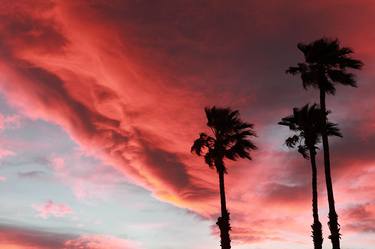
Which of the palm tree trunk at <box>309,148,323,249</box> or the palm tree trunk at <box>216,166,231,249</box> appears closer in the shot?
the palm tree trunk at <box>216,166,231,249</box>

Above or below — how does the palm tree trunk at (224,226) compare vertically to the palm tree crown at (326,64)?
below

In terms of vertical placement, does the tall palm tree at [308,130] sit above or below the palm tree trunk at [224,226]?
above

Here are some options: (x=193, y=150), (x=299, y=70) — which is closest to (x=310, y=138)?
(x=299, y=70)

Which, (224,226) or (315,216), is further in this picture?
(315,216)

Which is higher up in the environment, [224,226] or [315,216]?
[315,216]

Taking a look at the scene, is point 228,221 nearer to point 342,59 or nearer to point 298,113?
point 298,113

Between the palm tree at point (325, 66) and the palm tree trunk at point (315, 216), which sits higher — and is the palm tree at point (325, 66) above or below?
above

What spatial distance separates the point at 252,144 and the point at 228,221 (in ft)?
24.4

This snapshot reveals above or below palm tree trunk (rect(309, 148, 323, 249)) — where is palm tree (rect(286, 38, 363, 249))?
above

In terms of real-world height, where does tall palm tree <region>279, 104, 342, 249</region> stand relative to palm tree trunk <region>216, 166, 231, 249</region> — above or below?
above

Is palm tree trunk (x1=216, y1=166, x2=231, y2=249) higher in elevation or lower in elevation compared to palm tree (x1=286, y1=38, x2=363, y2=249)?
lower

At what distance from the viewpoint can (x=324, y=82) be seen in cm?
4453

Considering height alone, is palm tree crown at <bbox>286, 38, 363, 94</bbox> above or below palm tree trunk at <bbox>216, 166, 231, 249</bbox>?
above

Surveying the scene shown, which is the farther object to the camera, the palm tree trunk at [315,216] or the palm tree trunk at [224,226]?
the palm tree trunk at [315,216]
